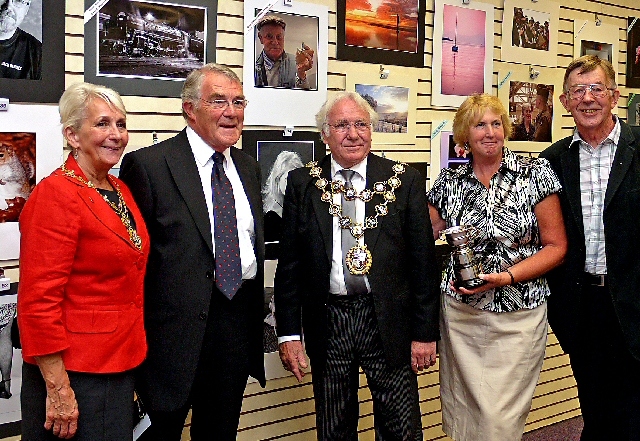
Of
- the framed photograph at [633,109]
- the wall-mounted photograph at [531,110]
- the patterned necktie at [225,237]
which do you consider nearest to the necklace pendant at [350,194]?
the patterned necktie at [225,237]

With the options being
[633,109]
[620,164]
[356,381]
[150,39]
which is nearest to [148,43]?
[150,39]

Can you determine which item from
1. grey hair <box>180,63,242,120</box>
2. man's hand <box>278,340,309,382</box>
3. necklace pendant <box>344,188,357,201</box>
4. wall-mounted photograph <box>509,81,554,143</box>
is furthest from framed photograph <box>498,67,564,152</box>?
grey hair <box>180,63,242,120</box>

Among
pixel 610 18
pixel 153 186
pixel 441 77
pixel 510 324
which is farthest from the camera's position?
pixel 610 18

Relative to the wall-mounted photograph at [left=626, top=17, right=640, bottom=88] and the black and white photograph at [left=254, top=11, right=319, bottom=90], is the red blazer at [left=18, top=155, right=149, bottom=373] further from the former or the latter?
the wall-mounted photograph at [left=626, top=17, right=640, bottom=88]

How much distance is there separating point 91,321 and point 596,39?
4.22 metres

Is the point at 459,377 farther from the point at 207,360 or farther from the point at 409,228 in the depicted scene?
the point at 207,360

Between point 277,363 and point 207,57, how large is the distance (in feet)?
5.43

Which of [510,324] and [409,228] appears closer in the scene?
[409,228]

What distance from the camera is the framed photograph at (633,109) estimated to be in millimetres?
5172

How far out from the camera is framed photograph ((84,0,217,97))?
9.64 ft

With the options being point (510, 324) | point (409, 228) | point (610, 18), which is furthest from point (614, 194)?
point (610, 18)

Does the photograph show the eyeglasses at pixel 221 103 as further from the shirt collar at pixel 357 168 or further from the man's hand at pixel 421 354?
the man's hand at pixel 421 354

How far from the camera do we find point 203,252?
100 inches

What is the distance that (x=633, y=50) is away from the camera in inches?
204
